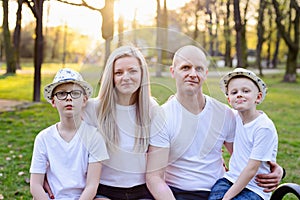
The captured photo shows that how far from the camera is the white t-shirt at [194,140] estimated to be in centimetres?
235

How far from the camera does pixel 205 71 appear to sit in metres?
2.29

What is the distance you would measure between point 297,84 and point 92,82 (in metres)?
18.1

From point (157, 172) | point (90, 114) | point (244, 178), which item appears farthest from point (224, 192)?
point (90, 114)

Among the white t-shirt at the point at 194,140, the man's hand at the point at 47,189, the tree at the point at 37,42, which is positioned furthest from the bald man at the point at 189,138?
the tree at the point at 37,42

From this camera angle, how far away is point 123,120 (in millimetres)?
2355

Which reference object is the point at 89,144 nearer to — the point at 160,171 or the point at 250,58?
the point at 160,171

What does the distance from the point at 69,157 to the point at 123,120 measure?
365 millimetres

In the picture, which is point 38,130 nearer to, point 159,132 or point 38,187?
point 38,187

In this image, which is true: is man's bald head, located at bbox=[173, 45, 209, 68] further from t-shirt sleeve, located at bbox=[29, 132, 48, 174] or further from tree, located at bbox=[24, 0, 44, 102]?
tree, located at bbox=[24, 0, 44, 102]

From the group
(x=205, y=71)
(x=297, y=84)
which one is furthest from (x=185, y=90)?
(x=297, y=84)

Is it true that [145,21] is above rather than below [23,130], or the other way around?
above

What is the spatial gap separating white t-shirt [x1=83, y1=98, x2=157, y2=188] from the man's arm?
5 cm

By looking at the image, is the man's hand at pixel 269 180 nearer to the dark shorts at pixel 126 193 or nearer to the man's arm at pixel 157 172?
the man's arm at pixel 157 172

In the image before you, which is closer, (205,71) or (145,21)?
(205,71)
